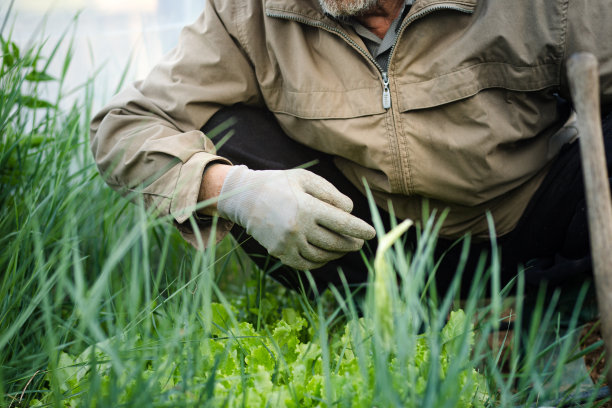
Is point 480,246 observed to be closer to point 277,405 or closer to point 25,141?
point 277,405

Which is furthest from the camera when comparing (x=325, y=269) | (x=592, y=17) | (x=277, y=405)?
(x=325, y=269)

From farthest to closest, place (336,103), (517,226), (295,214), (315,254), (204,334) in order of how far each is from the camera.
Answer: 1. (517,226)
2. (336,103)
3. (315,254)
4. (295,214)
5. (204,334)

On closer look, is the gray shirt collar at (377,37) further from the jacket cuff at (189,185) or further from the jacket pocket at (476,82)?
the jacket cuff at (189,185)

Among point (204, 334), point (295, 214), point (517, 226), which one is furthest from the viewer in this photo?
point (517, 226)

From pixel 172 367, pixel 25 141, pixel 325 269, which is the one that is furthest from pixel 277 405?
pixel 25 141

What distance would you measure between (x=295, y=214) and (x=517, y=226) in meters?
0.73

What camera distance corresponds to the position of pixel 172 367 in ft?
3.23

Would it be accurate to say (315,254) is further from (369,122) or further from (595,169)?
(595,169)

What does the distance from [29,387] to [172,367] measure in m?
0.40

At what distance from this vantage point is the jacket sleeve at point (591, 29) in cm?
134

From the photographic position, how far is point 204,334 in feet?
2.97

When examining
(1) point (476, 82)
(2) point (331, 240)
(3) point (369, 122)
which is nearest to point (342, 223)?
(2) point (331, 240)

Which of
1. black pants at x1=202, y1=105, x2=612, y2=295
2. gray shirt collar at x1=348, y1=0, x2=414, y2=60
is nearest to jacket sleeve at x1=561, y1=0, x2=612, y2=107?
black pants at x1=202, y1=105, x2=612, y2=295

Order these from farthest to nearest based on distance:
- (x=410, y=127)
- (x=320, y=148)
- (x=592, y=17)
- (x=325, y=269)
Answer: (x=325, y=269)
(x=320, y=148)
(x=410, y=127)
(x=592, y=17)
